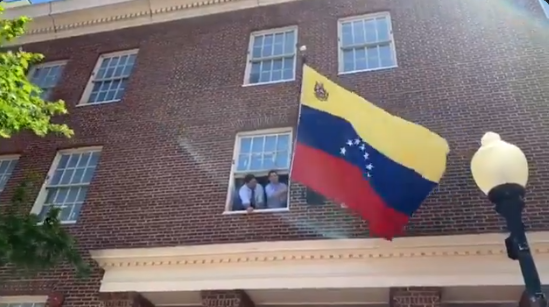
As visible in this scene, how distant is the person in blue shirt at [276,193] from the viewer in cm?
973

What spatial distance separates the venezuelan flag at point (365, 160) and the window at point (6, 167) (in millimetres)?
8199

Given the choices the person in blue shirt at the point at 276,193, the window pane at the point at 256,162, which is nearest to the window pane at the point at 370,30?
the window pane at the point at 256,162

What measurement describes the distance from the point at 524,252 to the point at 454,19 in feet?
29.2

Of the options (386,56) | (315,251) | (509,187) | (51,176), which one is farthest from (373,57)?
(509,187)

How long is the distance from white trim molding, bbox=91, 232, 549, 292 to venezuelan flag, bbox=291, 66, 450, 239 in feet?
2.57

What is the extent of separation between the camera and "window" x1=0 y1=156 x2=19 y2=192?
12.2 m

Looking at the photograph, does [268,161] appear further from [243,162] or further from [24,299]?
[24,299]

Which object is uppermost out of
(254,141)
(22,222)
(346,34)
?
(346,34)

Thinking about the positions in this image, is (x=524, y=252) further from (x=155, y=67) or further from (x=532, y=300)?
(x=155, y=67)

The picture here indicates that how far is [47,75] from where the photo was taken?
14.8 metres

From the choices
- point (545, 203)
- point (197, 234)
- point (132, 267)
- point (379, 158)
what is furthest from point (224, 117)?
point (545, 203)

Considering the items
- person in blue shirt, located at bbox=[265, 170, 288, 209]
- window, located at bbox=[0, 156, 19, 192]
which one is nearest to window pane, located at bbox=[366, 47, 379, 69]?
Answer: person in blue shirt, located at bbox=[265, 170, 288, 209]

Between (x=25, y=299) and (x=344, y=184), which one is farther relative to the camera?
(x=25, y=299)

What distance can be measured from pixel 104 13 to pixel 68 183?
581cm
